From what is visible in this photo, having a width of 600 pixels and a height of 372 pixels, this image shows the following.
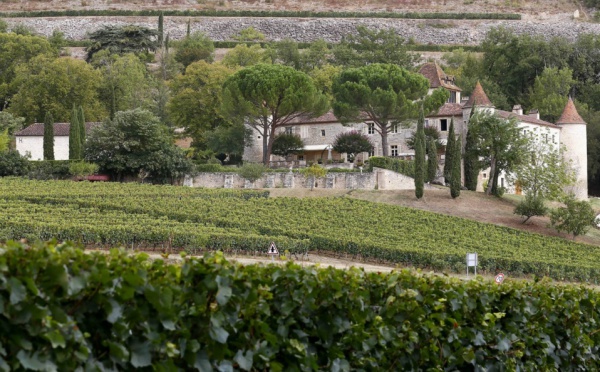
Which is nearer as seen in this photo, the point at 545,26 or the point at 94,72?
the point at 94,72

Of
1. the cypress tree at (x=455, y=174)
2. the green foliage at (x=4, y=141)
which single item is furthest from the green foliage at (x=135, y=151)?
the cypress tree at (x=455, y=174)

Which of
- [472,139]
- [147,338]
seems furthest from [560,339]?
[472,139]

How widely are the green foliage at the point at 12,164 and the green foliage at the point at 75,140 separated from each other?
3521 millimetres

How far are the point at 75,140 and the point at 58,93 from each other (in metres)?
14.6

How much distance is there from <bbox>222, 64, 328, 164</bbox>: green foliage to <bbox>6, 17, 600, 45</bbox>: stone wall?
61546 mm

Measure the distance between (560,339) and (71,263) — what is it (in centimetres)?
962

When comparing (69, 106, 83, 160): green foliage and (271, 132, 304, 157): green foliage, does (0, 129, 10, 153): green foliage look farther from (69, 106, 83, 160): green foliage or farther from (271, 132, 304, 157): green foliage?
(271, 132, 304, 157): green foliage

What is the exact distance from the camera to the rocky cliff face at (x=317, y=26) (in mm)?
133375

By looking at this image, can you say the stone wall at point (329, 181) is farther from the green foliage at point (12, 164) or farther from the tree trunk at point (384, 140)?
the green foliage at point (12, 164)

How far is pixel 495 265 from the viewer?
1831 inches

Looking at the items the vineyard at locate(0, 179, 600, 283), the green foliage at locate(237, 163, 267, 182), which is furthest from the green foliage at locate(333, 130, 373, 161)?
the vineyard at locate(0, 179, 600, 283)

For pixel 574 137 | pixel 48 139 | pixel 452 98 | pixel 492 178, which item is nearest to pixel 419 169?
pixel 492 178

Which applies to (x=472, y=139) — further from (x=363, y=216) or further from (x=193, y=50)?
(x=193, y=50)

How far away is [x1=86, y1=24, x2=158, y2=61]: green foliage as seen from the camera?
111 meters
